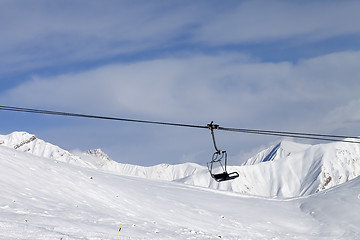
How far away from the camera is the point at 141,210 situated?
96.0 ft

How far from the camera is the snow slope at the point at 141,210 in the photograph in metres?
19.9

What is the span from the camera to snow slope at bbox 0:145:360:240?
19.9m

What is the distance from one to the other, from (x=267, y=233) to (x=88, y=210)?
12314 mm

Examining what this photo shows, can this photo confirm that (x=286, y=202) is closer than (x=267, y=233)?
No

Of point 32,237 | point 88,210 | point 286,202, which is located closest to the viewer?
point 32,237

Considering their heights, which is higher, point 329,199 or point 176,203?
point 329,199

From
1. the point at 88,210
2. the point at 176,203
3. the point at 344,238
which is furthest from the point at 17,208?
the point at 344,238

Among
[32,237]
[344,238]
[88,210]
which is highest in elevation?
[344,238]

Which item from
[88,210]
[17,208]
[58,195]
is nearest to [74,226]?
[17,208]

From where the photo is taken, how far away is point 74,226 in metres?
19.4

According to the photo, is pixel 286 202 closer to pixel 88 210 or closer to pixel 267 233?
pixel 267 233

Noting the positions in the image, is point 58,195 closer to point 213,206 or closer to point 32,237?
point 32,237

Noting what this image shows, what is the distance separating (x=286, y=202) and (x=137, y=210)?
64.5 feet

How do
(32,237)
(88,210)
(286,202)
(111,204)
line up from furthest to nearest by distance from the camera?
(286,202) → (111,204) → (88,210) → (32,237)
